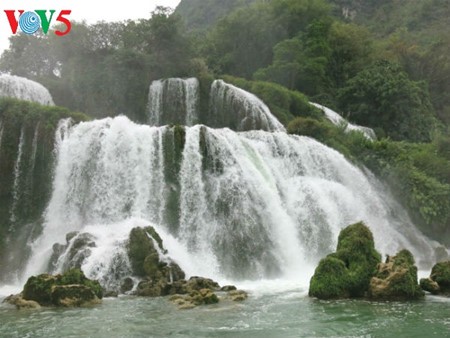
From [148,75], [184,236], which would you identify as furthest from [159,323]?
[148,75]

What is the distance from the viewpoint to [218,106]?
29.9m

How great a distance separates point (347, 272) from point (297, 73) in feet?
89.9

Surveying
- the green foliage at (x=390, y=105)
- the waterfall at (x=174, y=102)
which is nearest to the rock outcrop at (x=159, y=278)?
the waterfall at (x=174, y=102)

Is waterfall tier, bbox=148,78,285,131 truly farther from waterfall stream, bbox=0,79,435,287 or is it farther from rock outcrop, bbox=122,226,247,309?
rock outcrop, bbox=122,226,247,309

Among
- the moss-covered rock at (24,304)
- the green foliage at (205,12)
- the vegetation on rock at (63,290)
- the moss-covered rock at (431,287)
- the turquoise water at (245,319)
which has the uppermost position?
the green foliage at (205,12)

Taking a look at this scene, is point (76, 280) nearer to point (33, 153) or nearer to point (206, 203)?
point (206, 203)

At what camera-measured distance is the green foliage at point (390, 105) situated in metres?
35.8

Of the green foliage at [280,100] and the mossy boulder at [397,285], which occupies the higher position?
the green foliage at [280,100]

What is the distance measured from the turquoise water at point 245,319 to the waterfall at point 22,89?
16.6m

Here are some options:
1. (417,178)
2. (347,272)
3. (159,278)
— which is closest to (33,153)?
(159,278)

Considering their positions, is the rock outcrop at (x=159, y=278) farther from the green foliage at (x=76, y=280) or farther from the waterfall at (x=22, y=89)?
the waterfall at (x=22, y=89)

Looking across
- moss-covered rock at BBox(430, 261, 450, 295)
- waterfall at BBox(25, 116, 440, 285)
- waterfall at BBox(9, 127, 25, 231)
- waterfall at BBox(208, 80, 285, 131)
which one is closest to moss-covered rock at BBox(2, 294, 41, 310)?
waterfall at BBox(25, 116, 440, 285)

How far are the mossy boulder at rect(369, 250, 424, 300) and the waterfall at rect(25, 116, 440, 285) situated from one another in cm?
536

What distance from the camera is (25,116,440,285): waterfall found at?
60.2 ft
